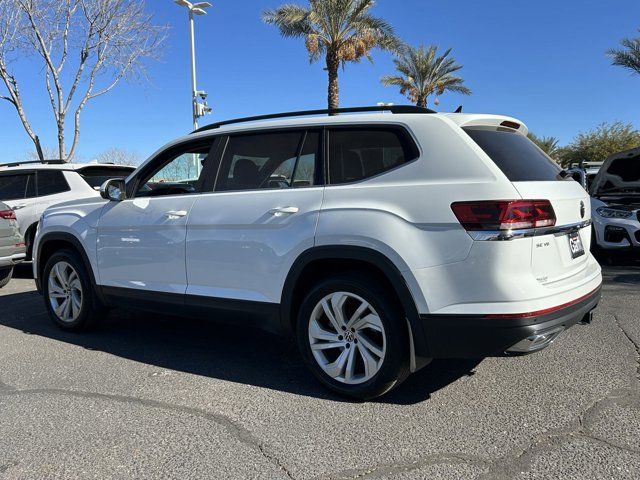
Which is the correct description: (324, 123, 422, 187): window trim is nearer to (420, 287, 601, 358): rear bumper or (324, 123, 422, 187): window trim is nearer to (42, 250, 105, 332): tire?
(420, 287, 601, 358): rear bumper

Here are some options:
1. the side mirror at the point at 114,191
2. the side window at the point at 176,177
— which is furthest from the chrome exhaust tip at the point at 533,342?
the side mirror at the point at 114,191

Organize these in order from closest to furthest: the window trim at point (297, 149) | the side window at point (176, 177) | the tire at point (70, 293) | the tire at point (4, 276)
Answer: the window trim at point (297, 149), the side window at point (176, 177), the tire at point (70, 293), the tire at point (4, 276)

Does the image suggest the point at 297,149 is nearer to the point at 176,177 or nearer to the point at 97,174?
the point at 176,177

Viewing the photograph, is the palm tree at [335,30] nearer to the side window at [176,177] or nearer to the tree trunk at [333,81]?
the tree trunk at [333,81]

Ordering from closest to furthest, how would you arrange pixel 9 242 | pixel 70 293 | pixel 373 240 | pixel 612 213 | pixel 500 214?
pixel 500 214 → pixel 373 240 → pixel 70 293 → pixel 9 242 → pixel 612 213

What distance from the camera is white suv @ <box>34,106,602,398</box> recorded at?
2992 millimetres

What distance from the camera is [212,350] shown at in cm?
468

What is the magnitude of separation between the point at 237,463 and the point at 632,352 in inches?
132

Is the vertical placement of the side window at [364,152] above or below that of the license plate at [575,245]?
above

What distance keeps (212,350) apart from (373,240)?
7.04 ft

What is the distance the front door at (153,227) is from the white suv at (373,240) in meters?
0.02

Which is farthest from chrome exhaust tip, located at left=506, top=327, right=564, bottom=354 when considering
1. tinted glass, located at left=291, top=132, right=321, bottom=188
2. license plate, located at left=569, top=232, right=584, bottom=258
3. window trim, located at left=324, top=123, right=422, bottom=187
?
tinted glass, located at left=291, top=132, right=321, bottom=188

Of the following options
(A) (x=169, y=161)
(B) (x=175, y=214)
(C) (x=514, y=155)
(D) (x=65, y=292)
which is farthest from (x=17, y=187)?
(C) (x=514, y=155)

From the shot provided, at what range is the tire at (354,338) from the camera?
329cm
